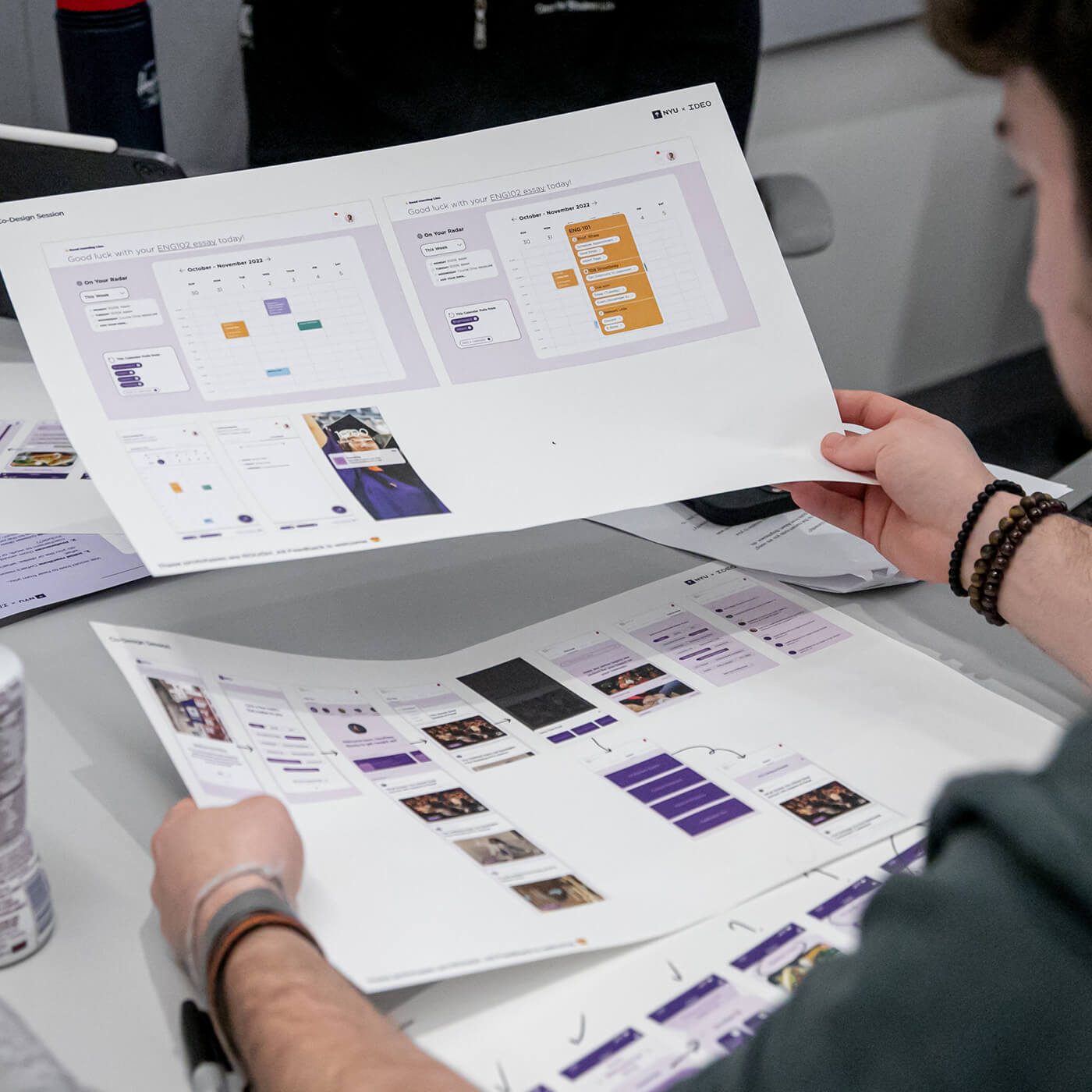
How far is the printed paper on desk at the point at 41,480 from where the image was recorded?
893mm

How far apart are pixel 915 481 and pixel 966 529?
0.05 m

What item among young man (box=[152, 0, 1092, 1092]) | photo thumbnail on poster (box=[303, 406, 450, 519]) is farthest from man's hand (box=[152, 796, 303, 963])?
photo thumbnail on poster (box=[303, 406, 450, 519])

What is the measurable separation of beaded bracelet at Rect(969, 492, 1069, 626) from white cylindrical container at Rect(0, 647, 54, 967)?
577 millimetres

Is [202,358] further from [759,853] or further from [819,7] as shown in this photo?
[819,7]

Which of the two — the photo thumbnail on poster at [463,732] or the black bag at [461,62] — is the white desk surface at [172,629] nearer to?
the photo thumbnail on poster at [463,732]

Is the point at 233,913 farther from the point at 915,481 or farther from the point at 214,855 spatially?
the point at 915,481

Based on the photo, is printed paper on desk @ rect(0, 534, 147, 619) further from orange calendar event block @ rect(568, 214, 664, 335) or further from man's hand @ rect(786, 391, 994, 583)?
man's hand @ rect(786, 391, 994, 583)

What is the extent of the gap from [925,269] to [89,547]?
2083mm

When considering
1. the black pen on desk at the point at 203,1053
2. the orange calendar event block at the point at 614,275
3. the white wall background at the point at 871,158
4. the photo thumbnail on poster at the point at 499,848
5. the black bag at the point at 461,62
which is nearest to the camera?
the black pen on desk at the point at 203,1053

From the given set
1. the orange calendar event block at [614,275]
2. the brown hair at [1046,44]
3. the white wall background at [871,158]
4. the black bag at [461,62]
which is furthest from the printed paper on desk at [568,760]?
the white wall background at [871,158]

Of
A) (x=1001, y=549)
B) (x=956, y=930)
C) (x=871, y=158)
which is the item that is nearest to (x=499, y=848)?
(x=956, y=930)

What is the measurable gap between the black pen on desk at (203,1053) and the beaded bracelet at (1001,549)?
535 mm

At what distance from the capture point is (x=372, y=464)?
0.77 m

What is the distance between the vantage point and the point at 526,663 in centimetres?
79
